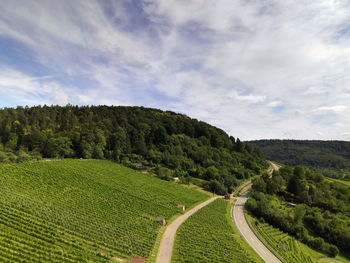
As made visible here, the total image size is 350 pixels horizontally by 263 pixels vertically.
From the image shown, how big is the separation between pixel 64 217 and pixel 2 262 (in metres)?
Result: 13.1

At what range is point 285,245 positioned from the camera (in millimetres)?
44000

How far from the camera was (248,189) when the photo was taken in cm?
8700

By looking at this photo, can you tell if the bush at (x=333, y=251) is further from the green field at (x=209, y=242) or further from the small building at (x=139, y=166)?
the small building at (x=139, y=166)

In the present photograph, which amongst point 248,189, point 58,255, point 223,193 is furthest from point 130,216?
point 248,189

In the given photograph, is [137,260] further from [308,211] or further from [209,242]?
[308,211]

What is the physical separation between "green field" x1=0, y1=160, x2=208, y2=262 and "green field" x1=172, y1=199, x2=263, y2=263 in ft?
19.0

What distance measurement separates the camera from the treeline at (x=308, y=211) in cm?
5641

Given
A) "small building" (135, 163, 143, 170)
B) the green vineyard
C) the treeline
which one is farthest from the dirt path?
"small building" (135, 163, 143, 170)

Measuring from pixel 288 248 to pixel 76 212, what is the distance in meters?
53.1

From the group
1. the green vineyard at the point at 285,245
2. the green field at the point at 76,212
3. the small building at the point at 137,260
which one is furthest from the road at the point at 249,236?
the small building at the point at 137,260

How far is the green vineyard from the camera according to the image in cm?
4081

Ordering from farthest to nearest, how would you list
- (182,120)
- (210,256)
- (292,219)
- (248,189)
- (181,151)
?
(182,120) → (181,151) → (248,189) → (292,219) → (210,256)

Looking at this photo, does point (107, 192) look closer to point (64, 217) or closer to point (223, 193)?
point (64, 217)

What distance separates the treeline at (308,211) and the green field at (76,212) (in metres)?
26.7
